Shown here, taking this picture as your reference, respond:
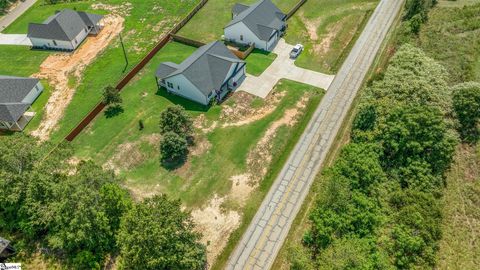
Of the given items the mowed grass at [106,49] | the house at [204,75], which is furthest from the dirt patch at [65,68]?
the house at [204,75]

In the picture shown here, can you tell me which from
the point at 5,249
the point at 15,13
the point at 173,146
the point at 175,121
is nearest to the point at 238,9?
the point at 175,121

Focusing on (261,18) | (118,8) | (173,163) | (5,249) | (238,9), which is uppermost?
(261,18)

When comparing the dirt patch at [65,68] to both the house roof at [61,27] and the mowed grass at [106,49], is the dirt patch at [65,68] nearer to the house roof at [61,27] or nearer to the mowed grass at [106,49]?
the mowed grass at [106,49]

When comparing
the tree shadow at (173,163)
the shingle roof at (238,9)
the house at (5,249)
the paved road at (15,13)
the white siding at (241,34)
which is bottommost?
the house at (5,249)

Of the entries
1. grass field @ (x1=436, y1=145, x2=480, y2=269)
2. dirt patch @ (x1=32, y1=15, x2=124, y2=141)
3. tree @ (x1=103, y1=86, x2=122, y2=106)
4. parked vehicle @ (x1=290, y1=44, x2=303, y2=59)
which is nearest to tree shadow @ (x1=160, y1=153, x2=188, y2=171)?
tree @ (x1=103, y1=86, x2=122, y2=106)

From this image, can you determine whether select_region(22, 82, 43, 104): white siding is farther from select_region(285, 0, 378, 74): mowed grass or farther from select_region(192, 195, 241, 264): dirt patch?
select_region(285, 0, 378, 74): mowed grass

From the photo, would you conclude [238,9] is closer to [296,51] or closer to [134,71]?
[296,51]

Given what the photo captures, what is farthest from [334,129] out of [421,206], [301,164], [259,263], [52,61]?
[52,61]

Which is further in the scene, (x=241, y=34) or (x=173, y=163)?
(x=241, y=34)
